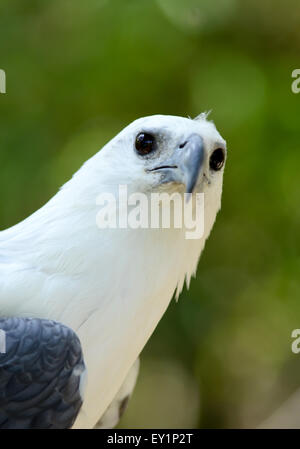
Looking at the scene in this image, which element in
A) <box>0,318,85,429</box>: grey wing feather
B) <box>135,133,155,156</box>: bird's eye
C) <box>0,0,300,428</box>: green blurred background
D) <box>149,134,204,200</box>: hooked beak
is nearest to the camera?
<box>0,318,85,429</box>: grey wing feather

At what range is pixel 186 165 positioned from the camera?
5.74 feet

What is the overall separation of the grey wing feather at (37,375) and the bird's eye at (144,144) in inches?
23.6

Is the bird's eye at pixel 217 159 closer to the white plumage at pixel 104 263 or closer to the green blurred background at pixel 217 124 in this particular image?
the white plumage at pixel 104 263

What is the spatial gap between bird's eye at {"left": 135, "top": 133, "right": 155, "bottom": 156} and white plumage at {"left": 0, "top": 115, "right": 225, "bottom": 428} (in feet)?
0.07

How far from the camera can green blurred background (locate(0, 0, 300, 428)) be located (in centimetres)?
320

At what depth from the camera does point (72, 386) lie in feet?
5.42

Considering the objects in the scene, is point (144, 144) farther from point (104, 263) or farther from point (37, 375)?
point (37, 375)

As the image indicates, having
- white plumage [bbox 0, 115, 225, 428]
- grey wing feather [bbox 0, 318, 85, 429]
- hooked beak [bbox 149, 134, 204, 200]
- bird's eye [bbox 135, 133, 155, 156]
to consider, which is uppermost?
bird's eye [bbox 135, 133, 155, 156]

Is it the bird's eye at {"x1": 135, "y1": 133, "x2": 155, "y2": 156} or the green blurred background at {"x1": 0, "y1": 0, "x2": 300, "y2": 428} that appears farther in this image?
the green blurred background at {"x1": 0, "y1": 0, "x2": 300, "y2": 428}

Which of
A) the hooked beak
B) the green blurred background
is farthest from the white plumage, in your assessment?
the green blurred background

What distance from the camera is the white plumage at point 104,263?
5.70ft

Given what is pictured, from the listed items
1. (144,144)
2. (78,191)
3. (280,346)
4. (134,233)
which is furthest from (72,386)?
(280,346)

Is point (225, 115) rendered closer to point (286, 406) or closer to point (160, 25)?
point (160, 25)

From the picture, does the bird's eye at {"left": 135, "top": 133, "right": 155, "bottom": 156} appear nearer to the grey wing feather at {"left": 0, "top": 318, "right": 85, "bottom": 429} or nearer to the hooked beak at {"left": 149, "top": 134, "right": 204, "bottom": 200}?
the hooked beak at {"left": 149, "top": 134, "right": 204, "bottom": 200}
